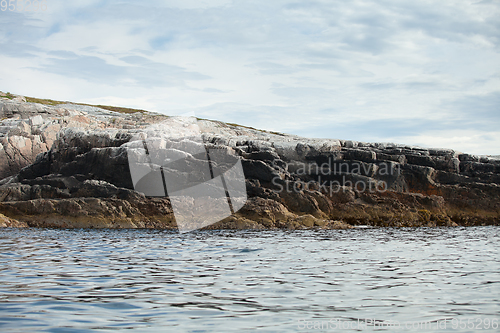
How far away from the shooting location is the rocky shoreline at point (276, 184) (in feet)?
91.3

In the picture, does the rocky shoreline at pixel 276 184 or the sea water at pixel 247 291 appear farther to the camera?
the rocky shoreline at pixel 276 184

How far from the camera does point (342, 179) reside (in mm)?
33344

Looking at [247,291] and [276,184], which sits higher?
[276,184]

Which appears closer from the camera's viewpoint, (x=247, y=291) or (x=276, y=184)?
(x=247, y=291)

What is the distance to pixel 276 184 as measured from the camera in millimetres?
30984

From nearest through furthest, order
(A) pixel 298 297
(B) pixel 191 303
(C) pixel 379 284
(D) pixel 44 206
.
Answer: (B) pixel 191 303, (A) pixel 298 297, (C) pixel 379 284, (D) pixel 44 206

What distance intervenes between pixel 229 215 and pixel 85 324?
2290 centimetres

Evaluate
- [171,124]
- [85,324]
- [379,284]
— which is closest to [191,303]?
[85,324]

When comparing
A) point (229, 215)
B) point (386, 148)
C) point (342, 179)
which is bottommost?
point (229, 215)

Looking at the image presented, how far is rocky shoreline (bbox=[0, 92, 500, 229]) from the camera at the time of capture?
91.3 feet

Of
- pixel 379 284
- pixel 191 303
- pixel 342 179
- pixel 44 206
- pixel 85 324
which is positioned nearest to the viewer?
pixel 85 324

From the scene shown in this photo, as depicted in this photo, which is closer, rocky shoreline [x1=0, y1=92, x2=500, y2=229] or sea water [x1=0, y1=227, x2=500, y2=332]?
sea water [x1=0, y1=227, x2=500, y2=332]

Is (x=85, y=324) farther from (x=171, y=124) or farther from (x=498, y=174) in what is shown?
(x=498, y=174)

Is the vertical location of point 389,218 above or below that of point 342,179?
below
